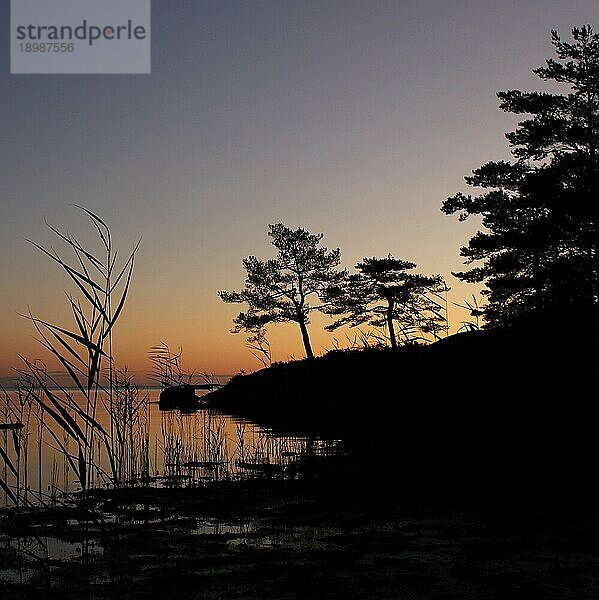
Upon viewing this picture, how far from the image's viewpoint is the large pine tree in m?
24.5

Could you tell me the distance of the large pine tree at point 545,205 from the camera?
2455cm

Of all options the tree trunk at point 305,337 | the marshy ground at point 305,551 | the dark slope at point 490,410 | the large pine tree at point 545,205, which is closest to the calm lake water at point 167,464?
the dark slope at point 490,410

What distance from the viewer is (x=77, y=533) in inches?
372

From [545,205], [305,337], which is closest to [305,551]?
[545,205]

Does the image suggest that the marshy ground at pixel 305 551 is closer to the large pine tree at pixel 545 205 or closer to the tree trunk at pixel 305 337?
the large pine tree at pixel 545 205

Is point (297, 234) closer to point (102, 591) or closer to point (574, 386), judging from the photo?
point (574, 386)

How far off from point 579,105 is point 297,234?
2074 cm

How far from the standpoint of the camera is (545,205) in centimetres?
2509

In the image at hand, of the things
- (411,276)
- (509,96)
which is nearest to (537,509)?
(509,96)

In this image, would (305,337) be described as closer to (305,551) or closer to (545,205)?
(545,205)

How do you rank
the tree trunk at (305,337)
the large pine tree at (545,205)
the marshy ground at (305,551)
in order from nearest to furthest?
the marshy ground at (305,551) < the large pine tree at (545,205) < the tree trunk at (305,337)

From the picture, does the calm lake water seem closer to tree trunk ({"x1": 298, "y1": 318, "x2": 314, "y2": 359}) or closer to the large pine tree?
the large pine tree

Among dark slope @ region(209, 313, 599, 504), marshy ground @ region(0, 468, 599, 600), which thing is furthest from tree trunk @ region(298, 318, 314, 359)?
marshy ground @ region(0, 468, 599, 600)

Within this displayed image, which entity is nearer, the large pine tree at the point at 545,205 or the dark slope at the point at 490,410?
the dark slope at the point at 490,410
